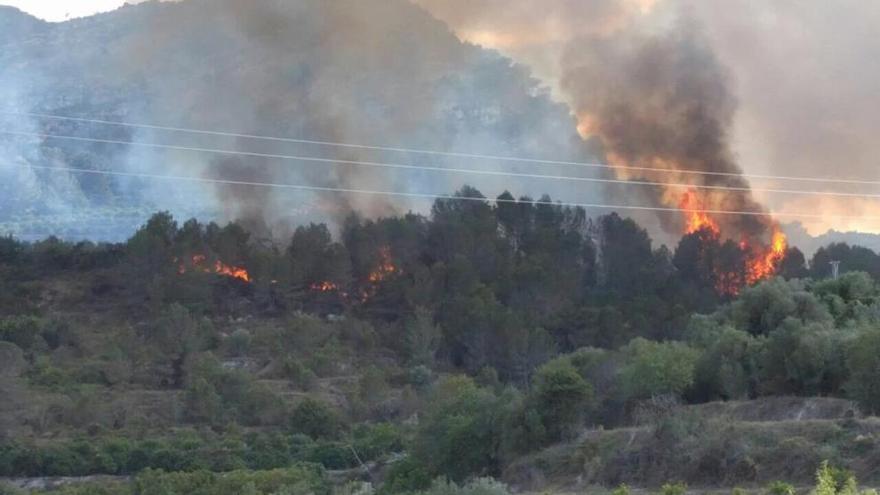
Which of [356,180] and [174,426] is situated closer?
[174,426]

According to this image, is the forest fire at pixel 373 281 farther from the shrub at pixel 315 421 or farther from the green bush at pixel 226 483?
the green bush at pixel 226 483

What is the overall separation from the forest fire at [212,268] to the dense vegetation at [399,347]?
0.32 ft

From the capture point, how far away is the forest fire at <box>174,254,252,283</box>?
6103 cm

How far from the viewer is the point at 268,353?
56219mm

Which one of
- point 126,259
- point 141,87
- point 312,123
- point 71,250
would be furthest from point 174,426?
point 141,87

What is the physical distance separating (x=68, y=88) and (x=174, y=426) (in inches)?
1827

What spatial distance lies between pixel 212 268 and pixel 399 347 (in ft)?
30.8

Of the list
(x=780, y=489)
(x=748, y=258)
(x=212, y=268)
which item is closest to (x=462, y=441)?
(x=780, y=489)

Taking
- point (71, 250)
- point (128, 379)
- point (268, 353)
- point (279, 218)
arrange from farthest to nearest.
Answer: point (279, 218) → point (71, 250) → point (268, 353) → point (128, 379)

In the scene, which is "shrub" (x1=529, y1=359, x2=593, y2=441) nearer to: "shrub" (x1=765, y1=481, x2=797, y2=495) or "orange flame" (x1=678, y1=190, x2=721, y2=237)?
"shrub" (x1=765, y1=481, x2=797, y2=495)

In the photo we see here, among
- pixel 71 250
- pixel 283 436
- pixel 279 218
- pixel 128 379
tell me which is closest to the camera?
pixel 283 436

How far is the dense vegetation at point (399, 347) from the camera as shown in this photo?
35469 millimetres

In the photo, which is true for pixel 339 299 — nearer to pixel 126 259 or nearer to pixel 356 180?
pixel 126 259

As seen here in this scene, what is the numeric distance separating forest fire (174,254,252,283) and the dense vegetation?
0.32 feet
